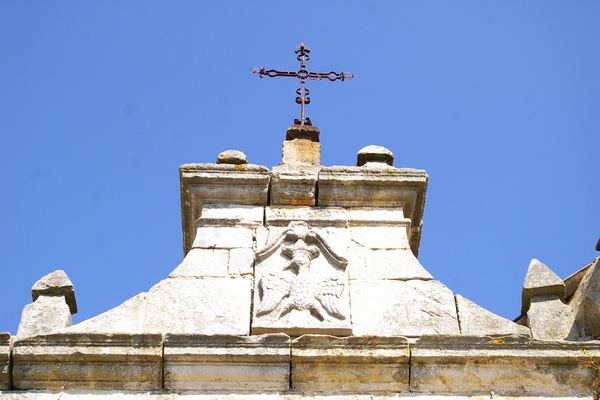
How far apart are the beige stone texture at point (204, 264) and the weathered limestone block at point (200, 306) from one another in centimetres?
7

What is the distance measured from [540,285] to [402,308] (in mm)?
911

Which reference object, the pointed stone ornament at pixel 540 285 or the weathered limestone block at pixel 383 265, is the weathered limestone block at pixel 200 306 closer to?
the weathered limestone block at pixel 383 265

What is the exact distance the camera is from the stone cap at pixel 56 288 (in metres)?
6.61

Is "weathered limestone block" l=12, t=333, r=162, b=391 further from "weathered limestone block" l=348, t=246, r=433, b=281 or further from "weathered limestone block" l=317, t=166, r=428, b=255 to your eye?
"weathered limestone block" l=317, t=166, r=428, b=255

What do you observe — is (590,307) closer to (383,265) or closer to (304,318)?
(383,265)

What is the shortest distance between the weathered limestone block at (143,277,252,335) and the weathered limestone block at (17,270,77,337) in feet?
1.60

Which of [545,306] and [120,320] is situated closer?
[120,320]

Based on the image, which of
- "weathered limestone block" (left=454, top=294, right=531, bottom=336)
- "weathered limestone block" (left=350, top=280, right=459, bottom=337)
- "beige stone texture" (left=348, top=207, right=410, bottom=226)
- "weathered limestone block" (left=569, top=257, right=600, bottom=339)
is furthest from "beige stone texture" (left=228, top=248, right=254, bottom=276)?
"weathered limestone block" (left=569, top=257, right=600, bottom=339)

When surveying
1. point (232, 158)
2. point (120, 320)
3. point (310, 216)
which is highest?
point (232, 158)

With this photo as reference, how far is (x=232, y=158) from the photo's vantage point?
762 cm

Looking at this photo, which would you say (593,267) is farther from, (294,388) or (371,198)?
(294,388)

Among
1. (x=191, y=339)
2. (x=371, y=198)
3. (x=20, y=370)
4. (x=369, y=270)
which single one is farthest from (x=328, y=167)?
(x=20, y=370)

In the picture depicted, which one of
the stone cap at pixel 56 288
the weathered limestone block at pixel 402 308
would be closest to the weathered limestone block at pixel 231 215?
the weathered limestone block at pixel 402 308

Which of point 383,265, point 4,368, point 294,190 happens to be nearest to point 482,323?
point 383,265
